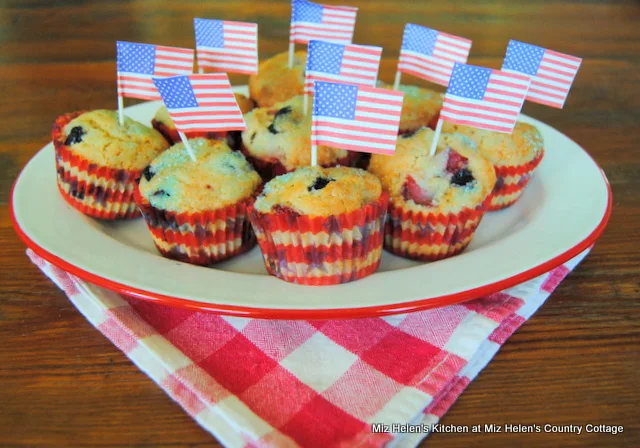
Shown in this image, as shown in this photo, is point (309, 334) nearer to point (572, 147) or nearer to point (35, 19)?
point (572, 147)

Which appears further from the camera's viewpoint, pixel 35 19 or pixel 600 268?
pixel 35 19

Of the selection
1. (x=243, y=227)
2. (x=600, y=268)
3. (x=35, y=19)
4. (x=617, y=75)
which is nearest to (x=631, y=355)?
(x=600, y=268)

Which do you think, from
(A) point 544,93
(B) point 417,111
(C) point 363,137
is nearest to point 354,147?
(C) point 363,137

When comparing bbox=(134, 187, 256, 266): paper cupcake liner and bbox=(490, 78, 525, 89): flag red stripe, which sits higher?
bbox=(490, 78, 525, 89): flag red stripe

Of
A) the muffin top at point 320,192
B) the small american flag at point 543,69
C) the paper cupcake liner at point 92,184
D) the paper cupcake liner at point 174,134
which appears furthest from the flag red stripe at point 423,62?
the paper cupcake liner at point 92,184

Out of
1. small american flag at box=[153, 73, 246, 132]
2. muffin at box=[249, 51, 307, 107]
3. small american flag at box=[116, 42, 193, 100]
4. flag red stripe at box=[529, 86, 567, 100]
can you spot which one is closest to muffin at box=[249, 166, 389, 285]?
small american flag at box=[153, 73, 246, 132]

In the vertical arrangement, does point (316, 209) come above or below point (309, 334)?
above

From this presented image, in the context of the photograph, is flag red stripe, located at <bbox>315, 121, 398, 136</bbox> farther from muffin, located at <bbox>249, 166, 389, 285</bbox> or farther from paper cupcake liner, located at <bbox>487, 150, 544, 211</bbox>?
paper cupcake liner, located at <bbox>487, 150, 544, 211</bbox>
